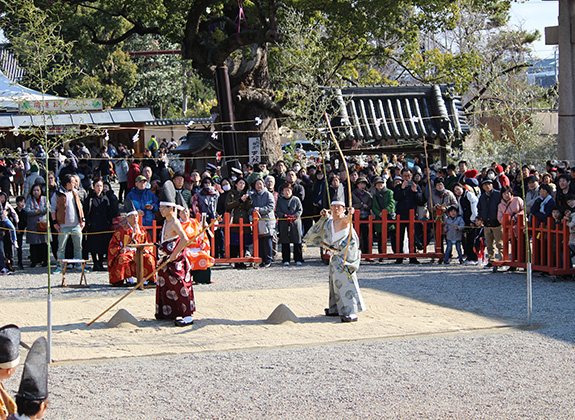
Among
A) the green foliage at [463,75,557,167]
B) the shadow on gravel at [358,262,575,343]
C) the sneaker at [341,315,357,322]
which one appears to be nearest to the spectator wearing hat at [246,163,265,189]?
the shadow on gravel at [358,262,575,343]

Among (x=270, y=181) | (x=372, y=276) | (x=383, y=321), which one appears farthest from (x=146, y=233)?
(x=383, y=321)

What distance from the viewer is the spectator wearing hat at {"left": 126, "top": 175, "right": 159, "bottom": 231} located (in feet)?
43.1

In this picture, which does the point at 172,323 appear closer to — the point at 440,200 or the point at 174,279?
the point at 174,279

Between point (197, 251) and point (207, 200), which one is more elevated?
point (207, 200)

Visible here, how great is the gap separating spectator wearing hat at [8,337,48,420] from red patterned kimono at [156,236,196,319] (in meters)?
5.47

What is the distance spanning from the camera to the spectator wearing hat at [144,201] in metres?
13.1

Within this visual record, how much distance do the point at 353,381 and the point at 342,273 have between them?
9.11 feet

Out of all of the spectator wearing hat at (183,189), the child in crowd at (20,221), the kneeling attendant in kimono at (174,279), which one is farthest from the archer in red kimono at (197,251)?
the child in crowd at (20,221)

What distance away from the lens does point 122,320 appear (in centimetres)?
873

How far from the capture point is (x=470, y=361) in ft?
22.7

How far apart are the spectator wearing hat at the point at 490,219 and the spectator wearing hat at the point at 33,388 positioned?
1078 centimetres

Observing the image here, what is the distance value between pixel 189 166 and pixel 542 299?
13567mm

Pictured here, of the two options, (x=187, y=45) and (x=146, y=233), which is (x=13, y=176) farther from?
(x=146, y=233)

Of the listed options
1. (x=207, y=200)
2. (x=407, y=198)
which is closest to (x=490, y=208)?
(x=407, y=198)
